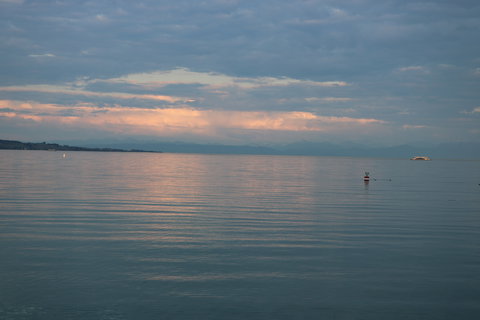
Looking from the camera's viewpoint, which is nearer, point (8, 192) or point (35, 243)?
point (35, 243)

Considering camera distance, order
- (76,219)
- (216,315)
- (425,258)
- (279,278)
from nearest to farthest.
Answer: (216,315) → (279,278) → (425,258) → (76,219)

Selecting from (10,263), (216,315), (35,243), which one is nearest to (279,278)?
(216,315)

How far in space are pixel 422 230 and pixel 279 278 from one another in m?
12.3

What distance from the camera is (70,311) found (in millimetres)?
10742

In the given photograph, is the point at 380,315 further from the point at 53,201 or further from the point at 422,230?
the point at 53,201

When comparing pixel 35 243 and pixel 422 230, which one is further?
pixel 422 230

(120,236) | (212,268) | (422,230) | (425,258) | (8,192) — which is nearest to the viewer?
(212,268)

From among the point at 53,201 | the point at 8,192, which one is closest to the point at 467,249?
the point at 53,201

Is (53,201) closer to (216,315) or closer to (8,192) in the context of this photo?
(8,192)

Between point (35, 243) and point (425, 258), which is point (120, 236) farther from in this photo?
point (425, 258)

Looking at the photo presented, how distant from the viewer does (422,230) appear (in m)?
23.1

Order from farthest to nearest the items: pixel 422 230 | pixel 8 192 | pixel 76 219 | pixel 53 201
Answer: pixel 8 192, pixel 53 201, pixel 76 219, pixel 422 230

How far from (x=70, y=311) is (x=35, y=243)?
851 cm

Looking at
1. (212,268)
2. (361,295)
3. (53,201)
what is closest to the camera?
(361,295)
